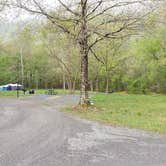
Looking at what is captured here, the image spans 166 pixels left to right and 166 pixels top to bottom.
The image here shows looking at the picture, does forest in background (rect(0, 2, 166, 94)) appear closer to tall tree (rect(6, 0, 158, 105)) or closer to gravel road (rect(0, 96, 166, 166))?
tall tree (rect(6, 0, 158, 105))

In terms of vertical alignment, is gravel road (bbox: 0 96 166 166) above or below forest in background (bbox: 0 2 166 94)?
below

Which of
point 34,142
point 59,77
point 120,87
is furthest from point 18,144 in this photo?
point 59,77

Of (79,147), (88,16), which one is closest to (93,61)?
(88,16)

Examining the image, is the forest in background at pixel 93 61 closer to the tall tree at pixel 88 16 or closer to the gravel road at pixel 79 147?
the tall tree at pixel 88 16

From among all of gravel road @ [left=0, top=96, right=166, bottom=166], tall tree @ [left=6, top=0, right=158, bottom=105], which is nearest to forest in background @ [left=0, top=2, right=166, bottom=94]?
tall tree @ [left=6, top=0, right=158, bottom=105]

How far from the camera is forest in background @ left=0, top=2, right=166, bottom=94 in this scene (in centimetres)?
2844

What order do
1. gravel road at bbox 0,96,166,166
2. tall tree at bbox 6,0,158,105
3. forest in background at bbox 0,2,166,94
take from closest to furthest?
1. gravel road at bbox 0,96,166,166
2. tall tree at bbox 6,0,158,105
3. forest in background at bbox 0,2,166,94

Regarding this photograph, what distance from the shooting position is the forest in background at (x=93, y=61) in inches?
1120

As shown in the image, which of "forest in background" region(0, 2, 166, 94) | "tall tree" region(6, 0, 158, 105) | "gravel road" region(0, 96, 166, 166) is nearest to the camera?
"gravel road" region(0, 96, 166, 166)

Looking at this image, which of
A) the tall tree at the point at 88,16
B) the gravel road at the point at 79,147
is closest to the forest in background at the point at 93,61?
the tall tree at the point at 88,16

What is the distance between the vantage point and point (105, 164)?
475 centimetres

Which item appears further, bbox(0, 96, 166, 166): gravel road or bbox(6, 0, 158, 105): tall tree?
bbox(6, 0, 158, 105): tall tree

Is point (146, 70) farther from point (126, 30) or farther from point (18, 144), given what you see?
point (18, 144)

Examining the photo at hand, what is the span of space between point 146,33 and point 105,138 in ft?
31.2
